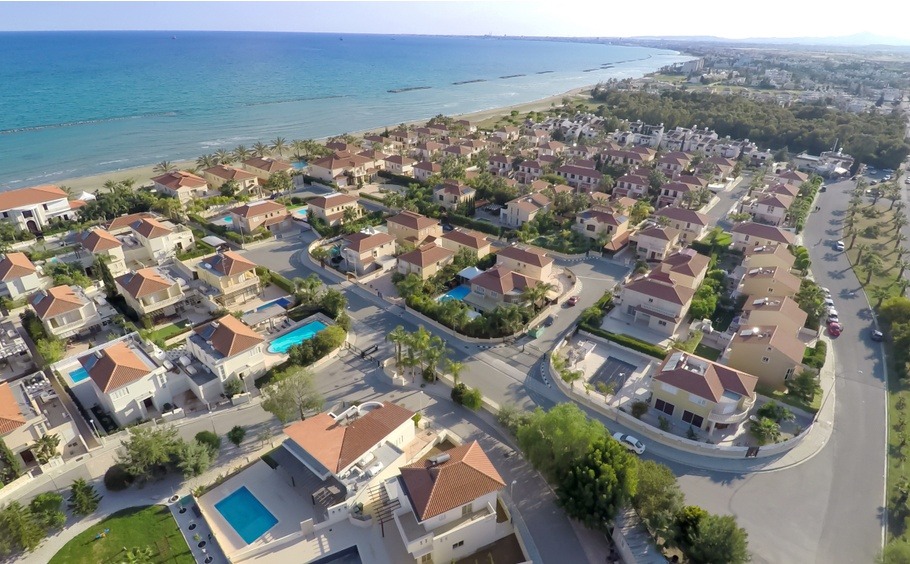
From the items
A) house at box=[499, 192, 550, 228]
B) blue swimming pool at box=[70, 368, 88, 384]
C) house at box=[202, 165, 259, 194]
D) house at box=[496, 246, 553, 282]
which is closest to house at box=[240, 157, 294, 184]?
house at box=[202, 165, 259, 194]

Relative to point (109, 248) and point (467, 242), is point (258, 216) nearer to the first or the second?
point (109, 248)

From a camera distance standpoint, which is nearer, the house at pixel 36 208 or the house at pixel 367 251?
the house at pixel 367 251

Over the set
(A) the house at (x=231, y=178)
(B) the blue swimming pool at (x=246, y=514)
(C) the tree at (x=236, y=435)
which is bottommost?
(B) the blue swimming pool at (x=246, y=514)

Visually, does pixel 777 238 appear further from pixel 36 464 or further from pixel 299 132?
pixel 299 132

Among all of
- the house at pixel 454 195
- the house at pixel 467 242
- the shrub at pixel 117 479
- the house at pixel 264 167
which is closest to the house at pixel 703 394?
the house at pixel 467 242

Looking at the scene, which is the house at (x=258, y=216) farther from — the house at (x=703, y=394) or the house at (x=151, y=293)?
the house at (x=703, y=394)

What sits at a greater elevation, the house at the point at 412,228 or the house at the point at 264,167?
the house at the point at 264,167

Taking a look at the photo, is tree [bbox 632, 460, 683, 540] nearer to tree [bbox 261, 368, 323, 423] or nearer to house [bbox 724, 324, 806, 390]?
house [bbox 724, 324, 806, 390]
